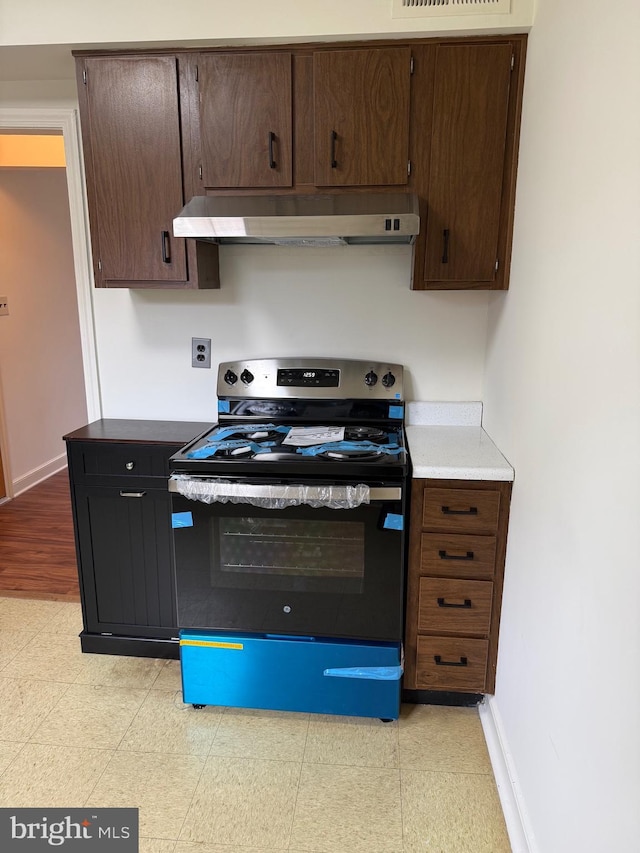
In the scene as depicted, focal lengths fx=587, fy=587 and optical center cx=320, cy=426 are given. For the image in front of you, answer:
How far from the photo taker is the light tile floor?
1654 millimetres

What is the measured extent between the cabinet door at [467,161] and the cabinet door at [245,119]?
52 cm

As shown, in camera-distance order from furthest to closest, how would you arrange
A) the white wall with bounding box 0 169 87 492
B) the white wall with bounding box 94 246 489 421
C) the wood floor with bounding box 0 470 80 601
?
the white wall with bounding box 0 169 87 492 < the wood floor with bounding box 0 470 80 601 < the white wall with bounding box 94 246 489 421

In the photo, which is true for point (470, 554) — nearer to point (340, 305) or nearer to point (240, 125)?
point (340, 305)

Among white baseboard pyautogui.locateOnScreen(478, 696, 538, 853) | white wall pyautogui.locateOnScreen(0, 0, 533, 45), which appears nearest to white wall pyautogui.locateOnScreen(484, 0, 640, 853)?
white baseboard pyautogui.locateOnScreen(478, 696, 538, 853)

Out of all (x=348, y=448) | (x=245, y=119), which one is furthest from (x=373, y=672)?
(x=245, y=119)

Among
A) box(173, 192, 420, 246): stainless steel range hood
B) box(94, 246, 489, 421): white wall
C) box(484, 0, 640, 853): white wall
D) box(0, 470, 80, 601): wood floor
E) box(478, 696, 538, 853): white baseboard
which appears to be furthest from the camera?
box(0, 470, 80, 601): wood floor

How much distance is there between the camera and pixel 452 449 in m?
2.10

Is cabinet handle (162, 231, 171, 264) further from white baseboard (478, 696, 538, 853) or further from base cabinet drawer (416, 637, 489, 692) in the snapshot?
white baseboard (478, 696, 538, 853)

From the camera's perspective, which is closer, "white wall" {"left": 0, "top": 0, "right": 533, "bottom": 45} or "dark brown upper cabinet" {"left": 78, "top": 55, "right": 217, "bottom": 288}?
"white wall" {"left": 0, "top": 0, "right": 533, "bottom": 45}

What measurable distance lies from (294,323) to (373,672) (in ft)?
4.53

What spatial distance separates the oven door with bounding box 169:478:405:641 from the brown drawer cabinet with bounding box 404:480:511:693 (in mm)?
98

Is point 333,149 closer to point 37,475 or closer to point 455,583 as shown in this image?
point 455,583

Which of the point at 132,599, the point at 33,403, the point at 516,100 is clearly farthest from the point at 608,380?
the point at 33,403

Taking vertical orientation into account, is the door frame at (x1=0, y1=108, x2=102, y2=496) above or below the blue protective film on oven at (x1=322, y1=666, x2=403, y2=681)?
above
